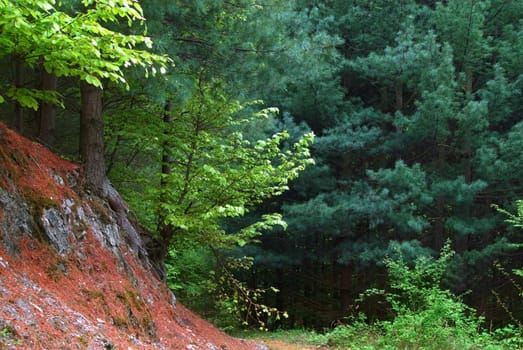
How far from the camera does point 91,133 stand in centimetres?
718

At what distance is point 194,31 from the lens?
26.1ft

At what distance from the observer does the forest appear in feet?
23.8

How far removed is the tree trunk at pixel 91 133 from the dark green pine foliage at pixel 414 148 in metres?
7.82

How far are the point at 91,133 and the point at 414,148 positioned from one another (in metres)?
10.6

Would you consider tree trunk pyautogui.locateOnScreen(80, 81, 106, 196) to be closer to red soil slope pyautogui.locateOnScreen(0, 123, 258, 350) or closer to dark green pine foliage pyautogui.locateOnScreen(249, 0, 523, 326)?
red soil slope pyautogui.locateOnScreen(0, 123, 258, 350)

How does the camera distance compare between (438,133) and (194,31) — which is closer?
(194,31)

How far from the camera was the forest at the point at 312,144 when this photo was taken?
724cm

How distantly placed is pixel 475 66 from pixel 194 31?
9.75 metres

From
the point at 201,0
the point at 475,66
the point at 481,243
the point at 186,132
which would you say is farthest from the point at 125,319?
the point at 475,66

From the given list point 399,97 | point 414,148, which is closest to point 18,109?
point 414,148

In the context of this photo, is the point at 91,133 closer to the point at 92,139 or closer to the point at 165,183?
the point at 92,139

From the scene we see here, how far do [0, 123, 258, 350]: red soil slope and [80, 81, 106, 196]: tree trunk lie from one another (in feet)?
0.78

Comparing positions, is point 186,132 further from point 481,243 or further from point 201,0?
point 481,243

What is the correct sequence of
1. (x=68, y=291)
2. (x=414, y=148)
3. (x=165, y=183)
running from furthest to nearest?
(x=414, y=148), (x=165, y=183), (x=68, y=291)
